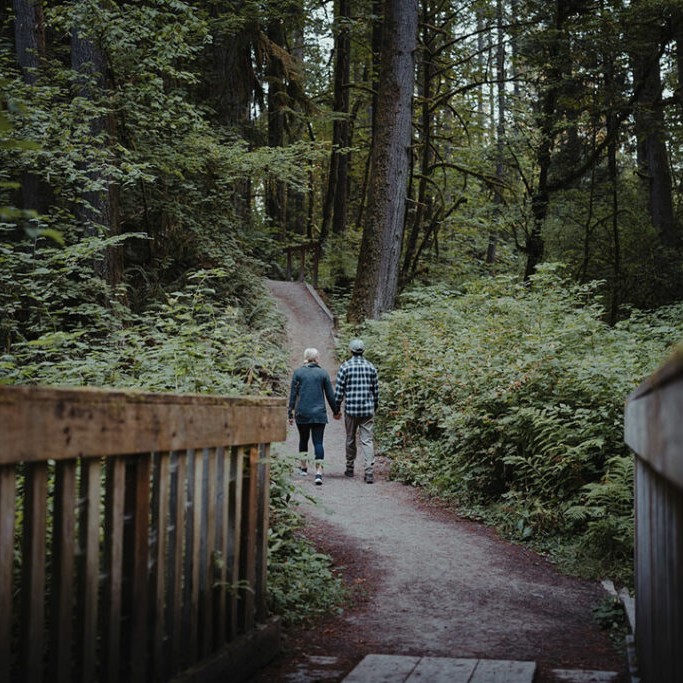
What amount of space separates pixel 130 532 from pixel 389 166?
16575 millimetres

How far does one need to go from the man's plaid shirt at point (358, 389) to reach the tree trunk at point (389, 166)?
7158mm

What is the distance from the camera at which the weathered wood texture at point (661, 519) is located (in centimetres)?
176

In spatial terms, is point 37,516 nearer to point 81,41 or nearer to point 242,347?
point 242,347

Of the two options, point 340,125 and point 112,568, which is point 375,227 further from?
point 112,568

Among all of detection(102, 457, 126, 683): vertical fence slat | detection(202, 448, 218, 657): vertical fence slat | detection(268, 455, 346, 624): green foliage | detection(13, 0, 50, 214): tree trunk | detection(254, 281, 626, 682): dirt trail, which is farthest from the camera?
detection(13, 0, 50, 214): tree trunk

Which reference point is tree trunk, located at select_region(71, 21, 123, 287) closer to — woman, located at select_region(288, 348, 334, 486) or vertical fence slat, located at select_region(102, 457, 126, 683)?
woman, located at select_region(288, 348, 334, 486)

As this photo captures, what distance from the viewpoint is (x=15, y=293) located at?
1162cm

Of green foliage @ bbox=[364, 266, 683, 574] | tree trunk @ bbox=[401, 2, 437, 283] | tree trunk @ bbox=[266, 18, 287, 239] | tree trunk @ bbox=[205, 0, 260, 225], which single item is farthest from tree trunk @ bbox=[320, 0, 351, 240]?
green foliage @ bbox=[364, 266, 683, 574]

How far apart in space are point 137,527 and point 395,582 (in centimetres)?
399

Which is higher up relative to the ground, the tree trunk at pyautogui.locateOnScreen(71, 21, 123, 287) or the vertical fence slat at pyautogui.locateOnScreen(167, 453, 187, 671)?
the tree trunk at pyautogui.locateOnScreen(71, 21, 123, 287)

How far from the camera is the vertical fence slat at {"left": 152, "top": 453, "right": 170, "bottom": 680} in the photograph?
10.6ft

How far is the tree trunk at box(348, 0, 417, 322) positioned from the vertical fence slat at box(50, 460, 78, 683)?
16577mm

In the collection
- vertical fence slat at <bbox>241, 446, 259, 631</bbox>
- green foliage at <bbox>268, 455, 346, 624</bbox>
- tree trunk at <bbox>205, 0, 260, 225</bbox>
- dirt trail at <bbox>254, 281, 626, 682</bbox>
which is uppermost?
tree trunk at <bbox>205, 0, 260, 225</bbox>

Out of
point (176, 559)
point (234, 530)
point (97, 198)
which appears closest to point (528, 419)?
point (234, 530)
